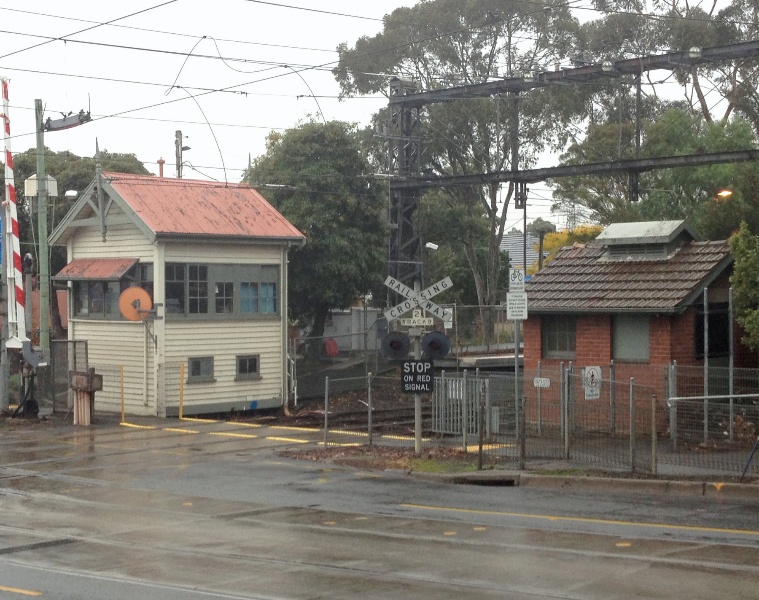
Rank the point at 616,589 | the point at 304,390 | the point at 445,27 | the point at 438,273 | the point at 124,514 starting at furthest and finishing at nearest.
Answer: the point at 438,273 → the point at 445,27 → the point at 304,390 → the point at 124,514 → the point at 616,589

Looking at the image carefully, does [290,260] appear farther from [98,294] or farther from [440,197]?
[440,197]

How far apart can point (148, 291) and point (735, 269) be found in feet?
52.3

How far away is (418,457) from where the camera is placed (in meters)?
19.3

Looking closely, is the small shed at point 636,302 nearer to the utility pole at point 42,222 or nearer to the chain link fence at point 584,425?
the chain link fence at point 584,425

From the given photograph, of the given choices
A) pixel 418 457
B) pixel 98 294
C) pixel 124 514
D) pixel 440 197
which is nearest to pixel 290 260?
pixel 98 294

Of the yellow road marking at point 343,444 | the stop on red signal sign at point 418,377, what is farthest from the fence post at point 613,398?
the yellow road marking at point 343,444

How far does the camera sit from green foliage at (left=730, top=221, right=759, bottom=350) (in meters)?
20.8

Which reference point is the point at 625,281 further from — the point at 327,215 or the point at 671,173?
the point at 671,173

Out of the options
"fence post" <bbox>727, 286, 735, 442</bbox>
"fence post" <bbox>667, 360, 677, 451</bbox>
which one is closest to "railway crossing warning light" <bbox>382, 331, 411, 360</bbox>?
"fence post" <bbox>667, 360, 677, 451</bbox>

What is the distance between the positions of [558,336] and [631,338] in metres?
1.96

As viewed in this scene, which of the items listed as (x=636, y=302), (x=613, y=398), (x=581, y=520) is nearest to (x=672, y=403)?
(x=613, y=398)

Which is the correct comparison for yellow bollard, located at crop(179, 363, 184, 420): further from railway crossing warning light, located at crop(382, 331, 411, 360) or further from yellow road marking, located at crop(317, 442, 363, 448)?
railway crossing warning light, located at crop(382, 331, 411, 360)

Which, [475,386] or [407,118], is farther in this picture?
[407,118]

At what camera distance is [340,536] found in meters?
12.6
